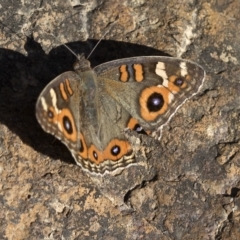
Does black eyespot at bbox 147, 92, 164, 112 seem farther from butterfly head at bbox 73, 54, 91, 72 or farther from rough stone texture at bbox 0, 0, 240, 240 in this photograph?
butterfly head at bbox 73, 54, 91, 72

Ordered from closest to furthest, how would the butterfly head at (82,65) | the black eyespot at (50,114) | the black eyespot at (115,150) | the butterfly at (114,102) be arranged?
the black eyespot at (50,114), the butterfly at (114,102), the black eyespot at (115,150), the butterfly head at (82,65)

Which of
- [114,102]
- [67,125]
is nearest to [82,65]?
[114,102]

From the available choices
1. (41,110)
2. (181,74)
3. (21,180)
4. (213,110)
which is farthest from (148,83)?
(21,180)

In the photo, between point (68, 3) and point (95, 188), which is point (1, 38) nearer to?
point (68, 3)

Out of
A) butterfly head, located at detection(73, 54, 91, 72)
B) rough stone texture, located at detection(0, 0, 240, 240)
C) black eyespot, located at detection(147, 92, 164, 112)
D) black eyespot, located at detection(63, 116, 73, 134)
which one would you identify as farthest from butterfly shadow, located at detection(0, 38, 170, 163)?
black eyespot, located at detection(147, 92, 164, 112)

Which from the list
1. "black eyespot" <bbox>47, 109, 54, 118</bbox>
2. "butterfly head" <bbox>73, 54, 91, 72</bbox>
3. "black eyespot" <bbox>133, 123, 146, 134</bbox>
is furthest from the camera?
"butterfly head" <bbox>73, 54, 91, 72</bbox>

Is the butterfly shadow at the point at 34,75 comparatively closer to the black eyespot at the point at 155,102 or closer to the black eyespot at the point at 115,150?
the black eyespot at the point at 115,150

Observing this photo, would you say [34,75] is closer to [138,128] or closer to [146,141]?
[138,128]

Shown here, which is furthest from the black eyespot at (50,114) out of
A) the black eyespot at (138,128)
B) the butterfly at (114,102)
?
the black eyespot at (138,128)
